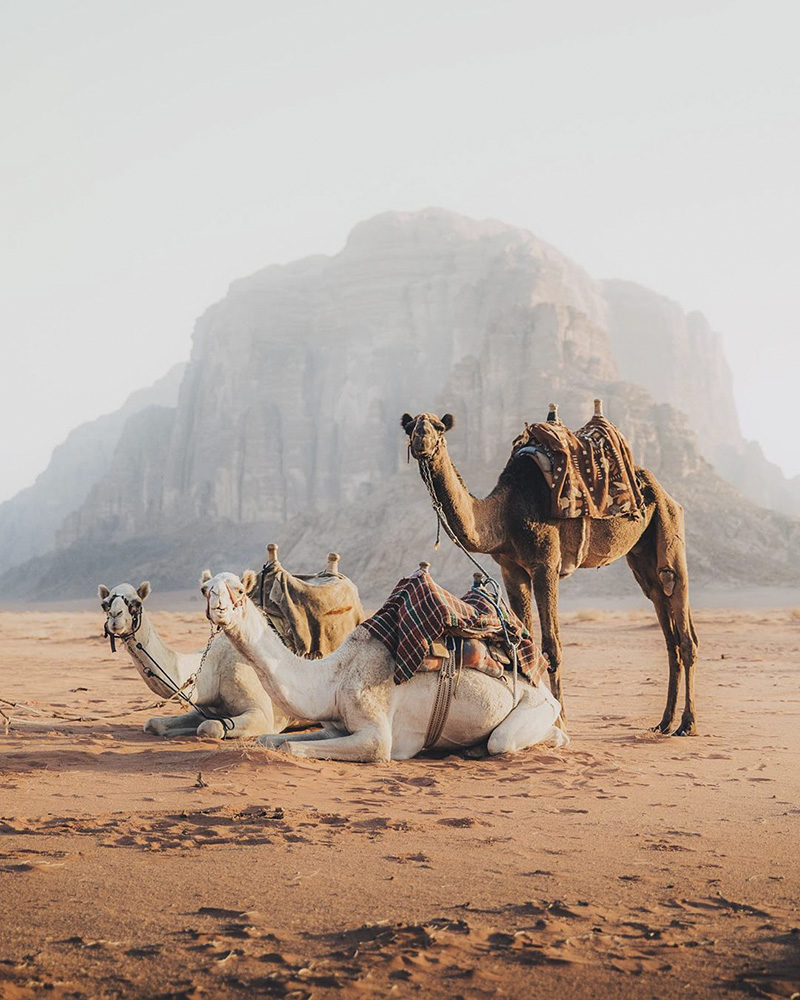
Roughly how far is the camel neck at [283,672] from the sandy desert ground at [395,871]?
37cm

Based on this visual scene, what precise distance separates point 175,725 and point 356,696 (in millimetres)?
2418

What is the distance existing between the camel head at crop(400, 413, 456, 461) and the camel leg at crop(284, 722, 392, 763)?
7.32 feet

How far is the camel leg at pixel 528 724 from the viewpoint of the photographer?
7.19 m

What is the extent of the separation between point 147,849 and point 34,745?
3481 millimetres

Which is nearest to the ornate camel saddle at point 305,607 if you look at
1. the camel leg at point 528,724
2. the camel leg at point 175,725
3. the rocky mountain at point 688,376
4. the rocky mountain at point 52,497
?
the camel leg at point 175,725

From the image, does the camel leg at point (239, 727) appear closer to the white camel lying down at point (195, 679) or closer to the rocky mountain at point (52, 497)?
the white camel lying down at point (195, 679)

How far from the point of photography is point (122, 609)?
7.82m

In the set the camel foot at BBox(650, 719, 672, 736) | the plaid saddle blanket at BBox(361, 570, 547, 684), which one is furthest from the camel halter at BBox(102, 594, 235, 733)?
the camel foot at BBox(650, 719, 672, 736)

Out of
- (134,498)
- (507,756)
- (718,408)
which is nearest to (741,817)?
(507,756)

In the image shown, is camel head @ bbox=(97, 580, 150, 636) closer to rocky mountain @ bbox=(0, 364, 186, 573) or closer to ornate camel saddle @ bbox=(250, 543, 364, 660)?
ornate camel saddle @ bbox=(250, 543, 364, 660)

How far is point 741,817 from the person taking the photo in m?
5.75

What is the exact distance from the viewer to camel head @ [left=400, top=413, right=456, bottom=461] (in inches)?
309

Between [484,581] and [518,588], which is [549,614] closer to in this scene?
[518,588]

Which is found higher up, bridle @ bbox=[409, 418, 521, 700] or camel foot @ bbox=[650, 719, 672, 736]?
bridle @ bbox=[409, 418, 521, 700]
